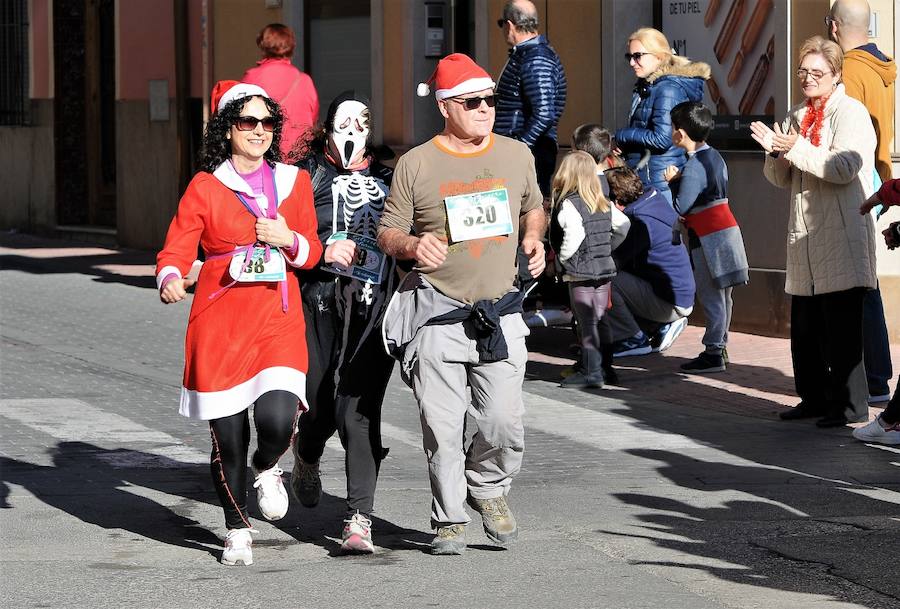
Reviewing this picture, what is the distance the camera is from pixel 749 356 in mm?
12453

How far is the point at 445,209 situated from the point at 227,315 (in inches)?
35.2

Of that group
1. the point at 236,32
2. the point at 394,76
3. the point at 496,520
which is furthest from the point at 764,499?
the point at 236,32

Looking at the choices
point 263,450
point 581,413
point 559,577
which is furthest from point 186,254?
point 581,413

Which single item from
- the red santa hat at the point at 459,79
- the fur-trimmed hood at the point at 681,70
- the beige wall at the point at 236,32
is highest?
the beige wall at the point at 236,32

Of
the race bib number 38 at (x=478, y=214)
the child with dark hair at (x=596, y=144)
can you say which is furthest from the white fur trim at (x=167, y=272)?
the child with dark hair at (x=596, y=144)

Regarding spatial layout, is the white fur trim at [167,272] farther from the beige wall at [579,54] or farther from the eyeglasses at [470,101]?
the beige wall at [579,54]

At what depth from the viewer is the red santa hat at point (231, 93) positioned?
6.91m

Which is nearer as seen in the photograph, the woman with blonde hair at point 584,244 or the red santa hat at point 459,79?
the red santa hat at point 459,79

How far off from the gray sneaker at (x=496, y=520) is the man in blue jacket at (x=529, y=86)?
573 centimetres

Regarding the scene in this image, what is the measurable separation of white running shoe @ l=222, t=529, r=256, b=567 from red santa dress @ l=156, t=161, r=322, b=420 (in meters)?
0.45

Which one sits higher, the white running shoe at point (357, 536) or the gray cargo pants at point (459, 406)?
the gray cargo pants at point (459, 406)

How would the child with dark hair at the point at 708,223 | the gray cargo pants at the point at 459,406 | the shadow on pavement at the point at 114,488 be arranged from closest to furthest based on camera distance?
the gray cargo pants at the point at 459,406 → the shadow on pavement at the point at 114,488 → the child with dark hair at the point at 708,223

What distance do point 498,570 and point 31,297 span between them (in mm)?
10539

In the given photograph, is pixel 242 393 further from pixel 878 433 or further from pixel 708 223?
pixel 708 223
